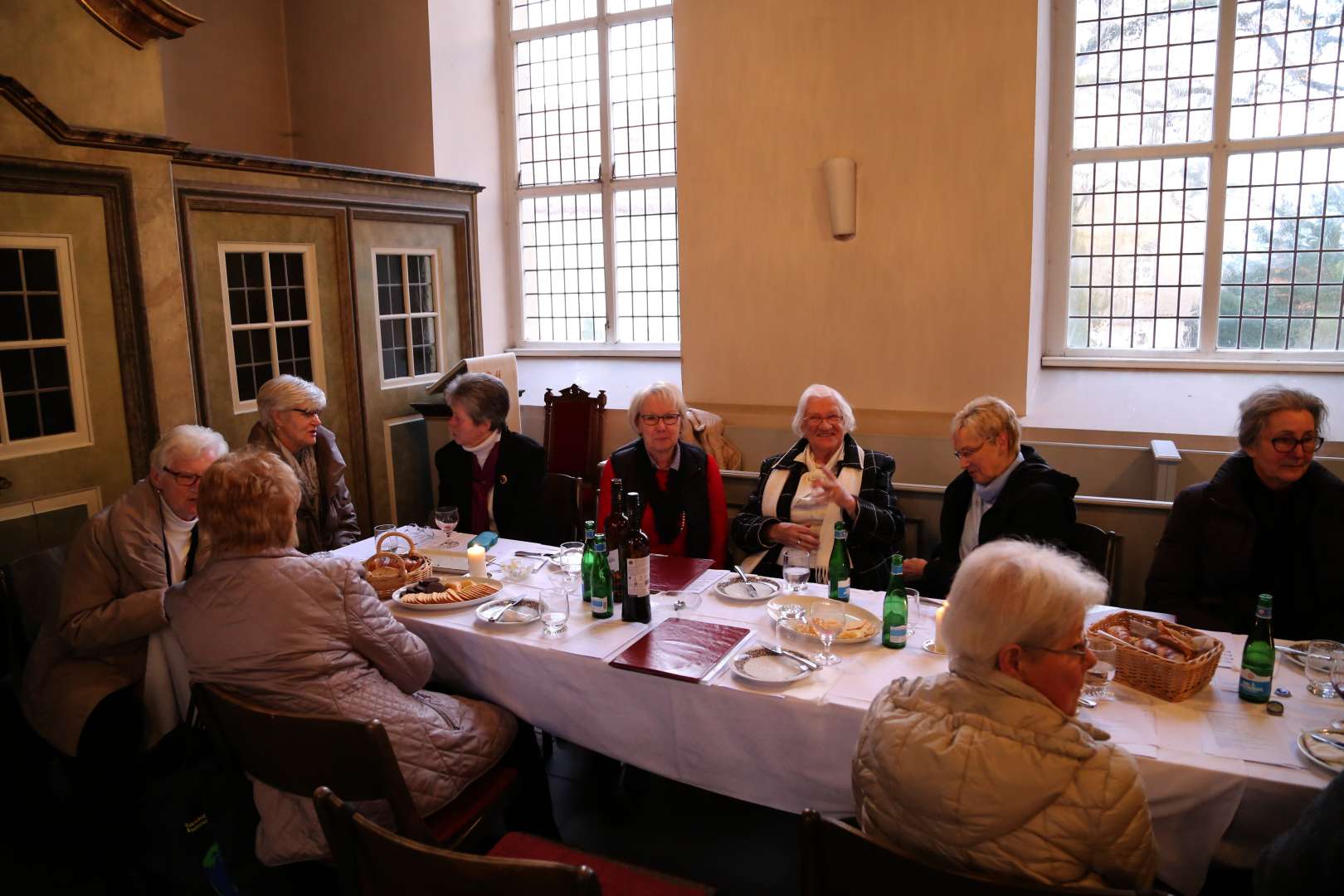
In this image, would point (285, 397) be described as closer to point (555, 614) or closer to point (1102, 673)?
point (555, 614)

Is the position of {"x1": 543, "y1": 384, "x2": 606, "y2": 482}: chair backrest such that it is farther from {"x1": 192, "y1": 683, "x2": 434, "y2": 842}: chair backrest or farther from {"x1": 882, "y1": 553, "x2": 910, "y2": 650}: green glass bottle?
{"x1": 192, "y1": 683, "x2": 434, "y2": 842}: chair backrest

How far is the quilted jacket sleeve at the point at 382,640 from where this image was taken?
7.13 feet


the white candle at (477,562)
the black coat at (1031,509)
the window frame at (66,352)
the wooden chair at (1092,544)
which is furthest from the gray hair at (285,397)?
the wooden chair at (1092,544)

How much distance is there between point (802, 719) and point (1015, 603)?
2.42 feet

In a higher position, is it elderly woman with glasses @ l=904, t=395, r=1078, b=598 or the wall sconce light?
the wall sconce light

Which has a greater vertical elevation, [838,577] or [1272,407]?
[1272,407]

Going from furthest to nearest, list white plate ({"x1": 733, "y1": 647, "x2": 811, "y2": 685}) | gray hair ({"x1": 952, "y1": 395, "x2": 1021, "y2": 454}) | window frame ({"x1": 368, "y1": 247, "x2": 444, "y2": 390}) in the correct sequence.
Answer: window frame ({"x1": 368, "y1": 247, "x2": 444, "y2": 390})
gray hair ({"x1": 952, "y1": 395, "x2": 1021, "y2": 454})
white plate ({"x1": 733, "y1": 647, "x2": 811, "y2": 685})

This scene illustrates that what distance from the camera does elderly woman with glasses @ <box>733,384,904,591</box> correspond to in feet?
10.8

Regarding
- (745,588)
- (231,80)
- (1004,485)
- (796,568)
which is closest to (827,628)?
(796,568)

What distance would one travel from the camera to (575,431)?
595cm

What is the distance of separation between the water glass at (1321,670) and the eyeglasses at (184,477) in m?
3.01

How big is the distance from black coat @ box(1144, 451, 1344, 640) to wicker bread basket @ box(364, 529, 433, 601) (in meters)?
2.34

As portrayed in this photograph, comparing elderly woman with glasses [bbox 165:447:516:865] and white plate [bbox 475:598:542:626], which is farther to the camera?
white plate [bbox 475:598:542:626]

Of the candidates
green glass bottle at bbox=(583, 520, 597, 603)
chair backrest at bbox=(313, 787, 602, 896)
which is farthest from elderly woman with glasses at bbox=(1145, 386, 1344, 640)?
chair backrest at bbox=(313, 787, 602, 896)
